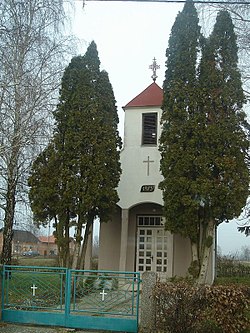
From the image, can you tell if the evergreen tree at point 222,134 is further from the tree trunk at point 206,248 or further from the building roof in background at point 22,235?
the building roof in background at point 22,235

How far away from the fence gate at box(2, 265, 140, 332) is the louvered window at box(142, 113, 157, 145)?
25.8 feet

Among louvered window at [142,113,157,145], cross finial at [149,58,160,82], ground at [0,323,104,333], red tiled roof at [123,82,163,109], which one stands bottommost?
ground at [0,323,104,333]

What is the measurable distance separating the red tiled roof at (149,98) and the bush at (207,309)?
10.7 m

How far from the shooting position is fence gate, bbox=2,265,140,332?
8820 millimetres

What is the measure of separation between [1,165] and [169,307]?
8.91 metres

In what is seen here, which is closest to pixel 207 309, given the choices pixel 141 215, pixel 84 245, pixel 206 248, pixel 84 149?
pixel 206 248

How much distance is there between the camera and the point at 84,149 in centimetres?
1433

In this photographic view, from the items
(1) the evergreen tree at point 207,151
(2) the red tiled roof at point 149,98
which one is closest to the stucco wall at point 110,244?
(2) the red tiled roof at point 149,98

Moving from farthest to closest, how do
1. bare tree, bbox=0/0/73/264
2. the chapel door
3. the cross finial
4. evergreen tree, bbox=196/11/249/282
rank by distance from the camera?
the cross finial < the chapel door < evergreen tree, bbox=196/11/249/282 < bare tree, bbox=0/0/73/264

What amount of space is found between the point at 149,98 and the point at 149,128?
Result: 54.8 inches

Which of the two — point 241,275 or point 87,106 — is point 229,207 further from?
point 241,275

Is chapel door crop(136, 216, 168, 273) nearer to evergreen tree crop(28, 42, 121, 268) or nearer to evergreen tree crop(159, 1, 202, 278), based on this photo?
evergreen tree crop(28, 42, 121, 268)

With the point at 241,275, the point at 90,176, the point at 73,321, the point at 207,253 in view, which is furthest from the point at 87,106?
the point at 241,275

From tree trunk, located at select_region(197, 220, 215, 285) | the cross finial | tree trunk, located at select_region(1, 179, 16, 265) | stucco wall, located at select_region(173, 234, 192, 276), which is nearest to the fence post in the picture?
tree trunk, located at select_region(197, 220, 215, 285)
